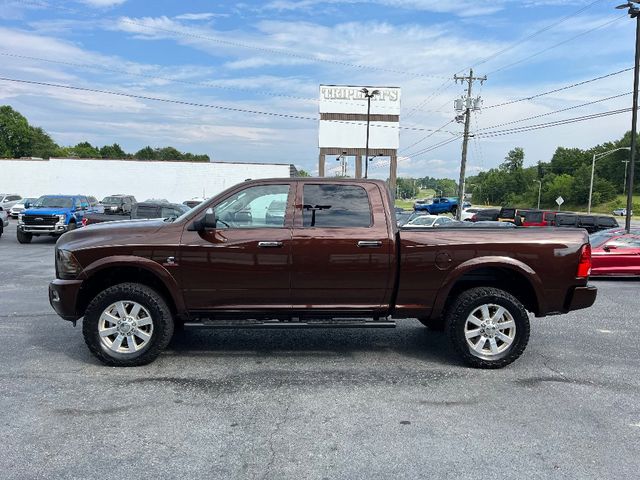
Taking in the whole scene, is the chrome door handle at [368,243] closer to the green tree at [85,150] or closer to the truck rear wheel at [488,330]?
the truck rear wheel at [488,330]

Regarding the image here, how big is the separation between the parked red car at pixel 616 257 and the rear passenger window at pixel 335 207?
30.9 feet

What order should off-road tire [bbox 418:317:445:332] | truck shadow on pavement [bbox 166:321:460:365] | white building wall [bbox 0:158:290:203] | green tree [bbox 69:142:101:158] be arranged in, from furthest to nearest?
green tree [bbox 69:142:101:158] → white building wall [bbox 0:158:290:203] → off-road tire [bbox 418:317:445:332] → truck shadow on pavement [bbox 166:321:460:365]

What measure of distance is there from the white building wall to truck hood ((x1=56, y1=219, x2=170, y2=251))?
147ft

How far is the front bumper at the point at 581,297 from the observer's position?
5219 millimetres

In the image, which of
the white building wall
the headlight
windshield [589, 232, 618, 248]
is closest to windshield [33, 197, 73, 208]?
the headlight

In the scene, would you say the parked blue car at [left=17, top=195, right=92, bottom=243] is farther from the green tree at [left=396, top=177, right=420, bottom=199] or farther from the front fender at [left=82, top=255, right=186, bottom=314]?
the green tree at [left=396, top=177, right=420, bottom=199]

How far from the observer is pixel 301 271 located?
5.05m

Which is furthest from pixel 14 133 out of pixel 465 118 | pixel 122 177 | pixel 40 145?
Answer: pixel 465 118

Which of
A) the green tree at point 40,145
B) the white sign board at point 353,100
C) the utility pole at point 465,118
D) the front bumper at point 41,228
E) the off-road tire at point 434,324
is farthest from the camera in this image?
the green tree at point 40,145

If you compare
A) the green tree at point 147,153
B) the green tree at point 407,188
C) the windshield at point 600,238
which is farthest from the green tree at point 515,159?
the windshield at point 600,238

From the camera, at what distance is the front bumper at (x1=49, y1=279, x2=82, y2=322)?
197 inches

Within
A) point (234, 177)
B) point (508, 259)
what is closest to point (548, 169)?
point (234, 177)

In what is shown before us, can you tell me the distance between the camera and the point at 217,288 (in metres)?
5.06

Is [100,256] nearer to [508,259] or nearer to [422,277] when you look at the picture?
[422,277]
